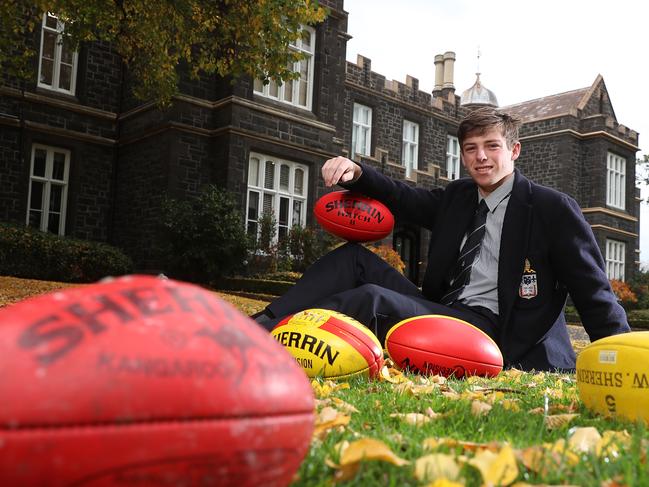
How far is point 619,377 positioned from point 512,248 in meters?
2.14

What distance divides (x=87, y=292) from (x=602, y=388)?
91.5 inches

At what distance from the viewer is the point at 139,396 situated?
1.29 meters

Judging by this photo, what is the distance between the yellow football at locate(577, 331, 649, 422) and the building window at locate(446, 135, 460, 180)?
83.8 ft

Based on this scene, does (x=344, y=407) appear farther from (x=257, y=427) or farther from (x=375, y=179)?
(x=375, y=179)

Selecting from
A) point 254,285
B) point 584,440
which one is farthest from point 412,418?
point 254,285

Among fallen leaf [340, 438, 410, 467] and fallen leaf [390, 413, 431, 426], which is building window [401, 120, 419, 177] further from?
fallen leaf [340, 438, 410, 467]

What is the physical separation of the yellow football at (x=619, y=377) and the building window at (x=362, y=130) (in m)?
21.5

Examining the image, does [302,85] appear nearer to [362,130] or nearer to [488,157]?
[362,130]

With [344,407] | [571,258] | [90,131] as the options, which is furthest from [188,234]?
[344,407]

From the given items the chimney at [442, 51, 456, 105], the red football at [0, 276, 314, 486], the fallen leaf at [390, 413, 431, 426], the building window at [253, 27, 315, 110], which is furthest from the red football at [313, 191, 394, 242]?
the chimney at [442, 51, 456, 105]

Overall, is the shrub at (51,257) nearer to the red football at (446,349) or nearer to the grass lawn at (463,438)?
the red football at (446,349)

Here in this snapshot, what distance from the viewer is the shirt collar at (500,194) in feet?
16.7

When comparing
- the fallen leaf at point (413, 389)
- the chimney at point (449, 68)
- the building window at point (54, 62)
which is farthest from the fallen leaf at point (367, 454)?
the chimney at point (449, 68)

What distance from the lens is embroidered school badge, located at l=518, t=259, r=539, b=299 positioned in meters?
4.82
